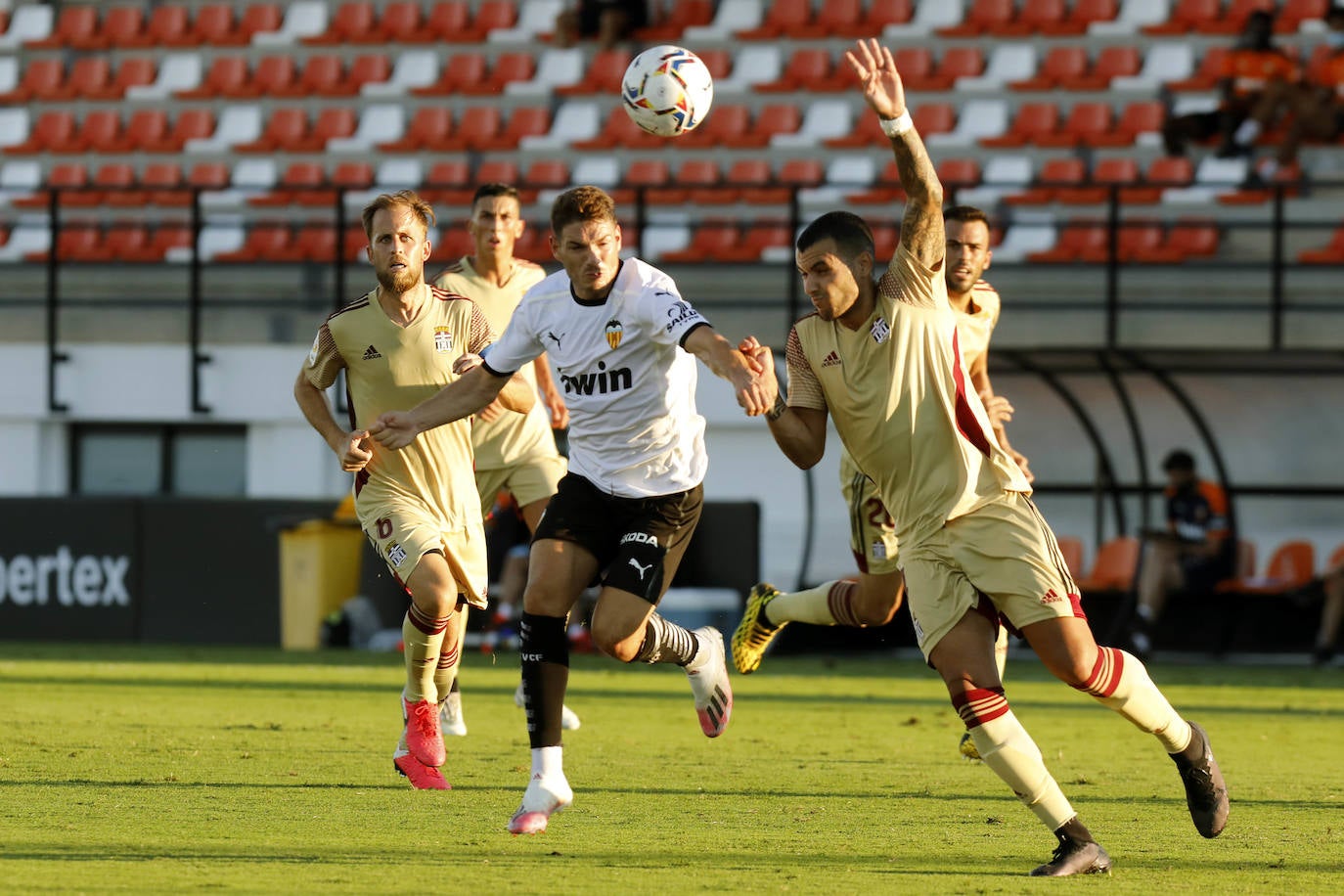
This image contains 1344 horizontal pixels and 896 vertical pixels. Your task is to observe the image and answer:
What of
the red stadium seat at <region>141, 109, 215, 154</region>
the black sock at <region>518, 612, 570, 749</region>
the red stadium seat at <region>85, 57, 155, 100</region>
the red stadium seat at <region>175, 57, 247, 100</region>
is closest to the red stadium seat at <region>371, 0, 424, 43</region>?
the red stadium seat at <region>175, 57, 247, 100</region>

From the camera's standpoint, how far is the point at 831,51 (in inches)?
848

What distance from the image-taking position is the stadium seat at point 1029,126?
19.8 metres

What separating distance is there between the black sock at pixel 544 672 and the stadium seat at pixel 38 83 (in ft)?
61.2

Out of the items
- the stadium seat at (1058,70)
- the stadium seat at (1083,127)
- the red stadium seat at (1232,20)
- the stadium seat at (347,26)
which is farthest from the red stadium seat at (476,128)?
the red stadium seat at (1232,20)

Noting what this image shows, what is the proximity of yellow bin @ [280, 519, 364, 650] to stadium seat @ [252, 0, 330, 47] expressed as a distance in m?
9.49

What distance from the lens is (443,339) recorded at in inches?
308

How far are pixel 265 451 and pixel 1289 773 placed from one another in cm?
1213

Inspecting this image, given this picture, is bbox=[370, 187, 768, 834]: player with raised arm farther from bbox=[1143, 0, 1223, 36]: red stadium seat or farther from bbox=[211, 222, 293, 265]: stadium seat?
bbox=[1143, 0, 1223, 36]: red stadium seat

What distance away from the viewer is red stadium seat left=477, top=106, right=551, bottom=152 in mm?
21359

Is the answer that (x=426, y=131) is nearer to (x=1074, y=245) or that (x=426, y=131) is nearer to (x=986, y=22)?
(x=986, y=22)

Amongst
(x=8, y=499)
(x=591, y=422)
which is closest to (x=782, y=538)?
(x=8, y=499)

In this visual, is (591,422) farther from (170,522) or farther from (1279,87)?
(1279,87)

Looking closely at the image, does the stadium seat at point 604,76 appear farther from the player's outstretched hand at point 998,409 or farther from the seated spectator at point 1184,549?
the player's outstretched hand at point 998,409

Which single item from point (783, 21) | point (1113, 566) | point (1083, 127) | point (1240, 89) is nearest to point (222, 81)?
point (783, 21)
